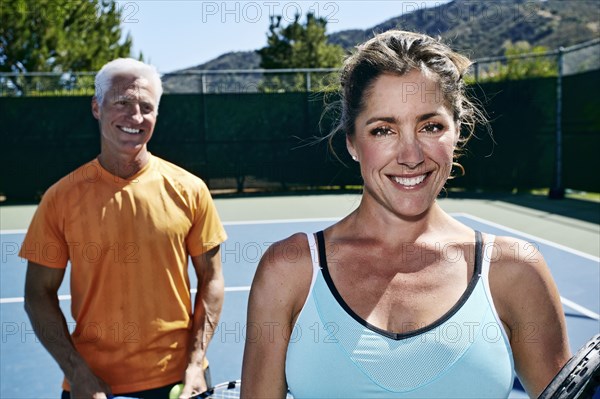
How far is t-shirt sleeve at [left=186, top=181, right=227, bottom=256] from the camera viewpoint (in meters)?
2.79

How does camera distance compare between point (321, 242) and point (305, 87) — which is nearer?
point (321, 242)

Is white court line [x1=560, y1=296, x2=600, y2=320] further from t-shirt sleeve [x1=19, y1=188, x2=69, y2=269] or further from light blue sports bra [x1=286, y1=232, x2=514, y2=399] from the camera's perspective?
t-shirt sleeve [x1=19, y1=188, x2=69, y2=269]

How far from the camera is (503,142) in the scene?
13.8 m

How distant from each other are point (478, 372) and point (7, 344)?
14.0 feet

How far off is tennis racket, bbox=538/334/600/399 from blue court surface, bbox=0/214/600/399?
9.35 ft

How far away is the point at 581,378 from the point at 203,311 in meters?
1.95

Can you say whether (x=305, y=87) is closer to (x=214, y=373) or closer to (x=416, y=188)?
(x=214, y=373)

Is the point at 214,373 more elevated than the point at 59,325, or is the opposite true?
the point at 59,325

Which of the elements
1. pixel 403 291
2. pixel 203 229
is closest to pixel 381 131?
pixel 403 291

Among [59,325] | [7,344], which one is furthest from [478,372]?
[7,344]

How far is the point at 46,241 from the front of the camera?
2.58m

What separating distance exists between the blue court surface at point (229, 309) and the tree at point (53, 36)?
67.2ft

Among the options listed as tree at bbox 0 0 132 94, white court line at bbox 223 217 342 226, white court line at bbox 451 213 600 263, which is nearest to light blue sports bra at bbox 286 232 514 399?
white court line at bbox 451 213 600 263

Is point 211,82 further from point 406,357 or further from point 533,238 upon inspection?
point 406,357
